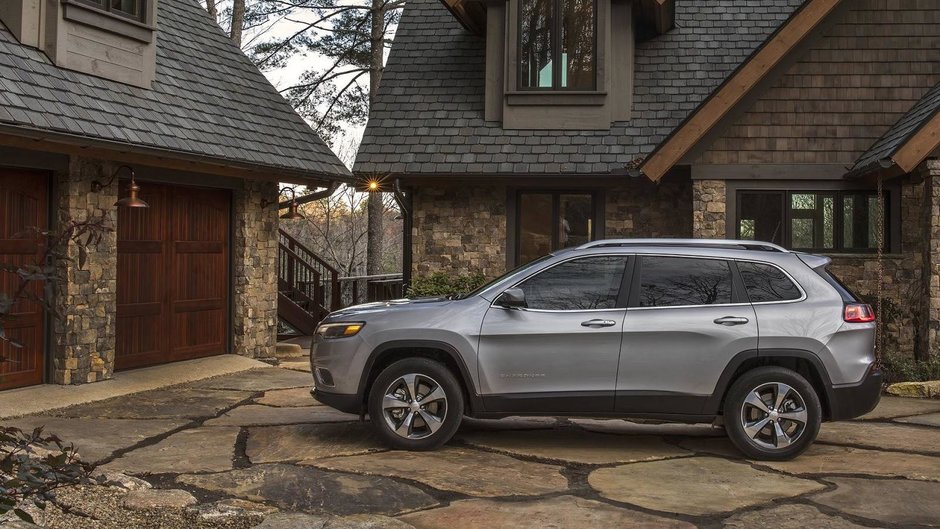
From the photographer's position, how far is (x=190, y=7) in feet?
48.2

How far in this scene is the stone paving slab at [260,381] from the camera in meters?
11.0

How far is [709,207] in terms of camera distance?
13.1 meters

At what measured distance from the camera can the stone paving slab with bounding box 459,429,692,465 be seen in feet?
24.0

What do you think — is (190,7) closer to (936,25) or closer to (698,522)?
(936,25)

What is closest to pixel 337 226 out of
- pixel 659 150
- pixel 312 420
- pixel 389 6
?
pixel 389 6

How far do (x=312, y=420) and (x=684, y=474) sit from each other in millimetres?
3590

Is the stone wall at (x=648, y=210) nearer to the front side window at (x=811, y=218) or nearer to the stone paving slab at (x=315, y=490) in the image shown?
the front side window at (x=811, y=218)

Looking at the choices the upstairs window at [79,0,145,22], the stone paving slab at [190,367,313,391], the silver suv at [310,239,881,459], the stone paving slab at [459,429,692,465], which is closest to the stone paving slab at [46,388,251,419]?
the stone paving slab at [190,367,313,391]

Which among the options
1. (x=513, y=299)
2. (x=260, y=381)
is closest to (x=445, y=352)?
(x=513, y=299)

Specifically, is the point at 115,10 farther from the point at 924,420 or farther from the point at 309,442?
the point at 924,420

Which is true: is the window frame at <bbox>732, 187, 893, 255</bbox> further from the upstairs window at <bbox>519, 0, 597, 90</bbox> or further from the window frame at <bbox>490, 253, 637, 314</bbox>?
the window frame at <bbox>490, 253, 637, 314</bbox>

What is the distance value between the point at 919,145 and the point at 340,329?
23.2 ft

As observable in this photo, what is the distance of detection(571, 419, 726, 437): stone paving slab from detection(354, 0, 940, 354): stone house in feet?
14.2

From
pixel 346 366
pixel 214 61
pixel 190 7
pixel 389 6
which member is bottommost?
pixel 346 366
